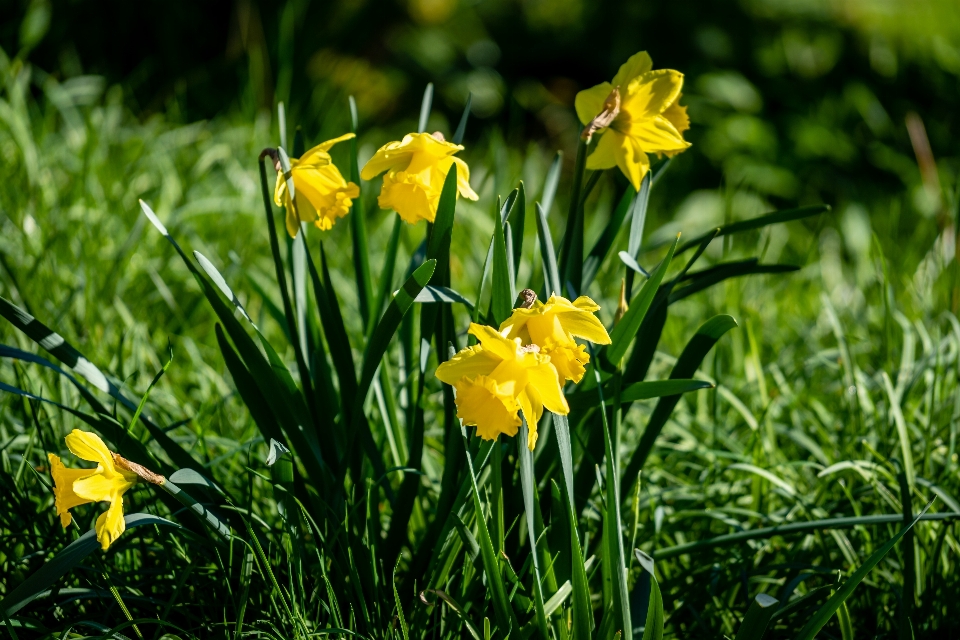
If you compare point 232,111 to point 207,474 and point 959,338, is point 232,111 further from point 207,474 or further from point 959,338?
point 959,338

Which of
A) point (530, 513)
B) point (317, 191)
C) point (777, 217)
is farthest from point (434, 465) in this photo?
point (777, 217)

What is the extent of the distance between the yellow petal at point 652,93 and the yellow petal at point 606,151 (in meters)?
0.04

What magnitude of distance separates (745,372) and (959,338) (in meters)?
0.46

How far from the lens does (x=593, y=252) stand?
4.36ft

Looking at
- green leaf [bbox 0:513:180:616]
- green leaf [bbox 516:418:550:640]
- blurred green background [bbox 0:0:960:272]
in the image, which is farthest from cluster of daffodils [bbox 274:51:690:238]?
blurred green background [bbox 0:0:960:272]

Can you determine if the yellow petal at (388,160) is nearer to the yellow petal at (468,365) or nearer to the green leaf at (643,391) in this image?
the yellow petal at (468,365)

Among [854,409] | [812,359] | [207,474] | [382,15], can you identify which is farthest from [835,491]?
[382,15]

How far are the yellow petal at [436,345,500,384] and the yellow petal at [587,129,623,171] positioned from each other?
37 cm

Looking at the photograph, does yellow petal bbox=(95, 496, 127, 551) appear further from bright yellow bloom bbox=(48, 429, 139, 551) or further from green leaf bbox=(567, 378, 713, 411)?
green leaf bbox=(567, 378, 713, 411)

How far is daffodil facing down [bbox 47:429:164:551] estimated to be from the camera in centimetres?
92

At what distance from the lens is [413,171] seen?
106 centimetres

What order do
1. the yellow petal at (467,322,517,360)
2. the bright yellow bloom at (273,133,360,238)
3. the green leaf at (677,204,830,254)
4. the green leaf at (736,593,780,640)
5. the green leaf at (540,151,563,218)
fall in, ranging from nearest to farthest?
the yellow petal at (467,322,517,360) → the green leaf at (736,593,780,640) → the bright yellow bloom at (273,133,360,238) → the green leaf at (677,204,830,254) → the green leaf at (540,151,563,218)

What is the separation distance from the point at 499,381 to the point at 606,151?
42cm

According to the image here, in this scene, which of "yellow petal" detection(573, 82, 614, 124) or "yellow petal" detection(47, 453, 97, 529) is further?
"yellow petal" detection(573, 82, 614, 124)
